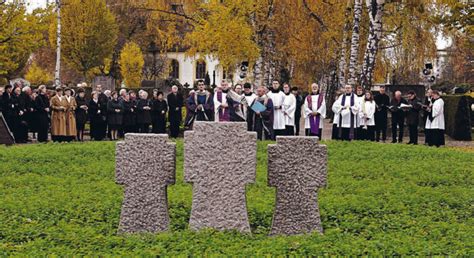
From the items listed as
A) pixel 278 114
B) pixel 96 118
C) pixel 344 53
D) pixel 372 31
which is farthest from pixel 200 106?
pixel 344 53

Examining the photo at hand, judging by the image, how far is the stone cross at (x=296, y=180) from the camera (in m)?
8.46

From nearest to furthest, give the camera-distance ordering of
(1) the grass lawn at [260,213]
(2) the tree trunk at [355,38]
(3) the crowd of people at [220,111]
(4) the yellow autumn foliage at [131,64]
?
1. (1) the grass lawn at [260,213]
2. (3) the crowd of people at [220,111]
3. (2) the tree trunk at [355,38]
4. (4) the yellow autumn foliage at [131,64]

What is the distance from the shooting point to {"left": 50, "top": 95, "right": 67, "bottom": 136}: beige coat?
21405 millimetres

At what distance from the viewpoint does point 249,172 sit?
843 centimetres

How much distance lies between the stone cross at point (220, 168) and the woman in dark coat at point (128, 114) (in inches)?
585

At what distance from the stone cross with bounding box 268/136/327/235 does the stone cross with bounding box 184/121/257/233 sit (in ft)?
1.03

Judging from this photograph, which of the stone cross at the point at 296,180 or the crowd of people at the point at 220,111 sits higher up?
the crowd of people at the point at 220,111

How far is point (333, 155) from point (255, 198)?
597 cm

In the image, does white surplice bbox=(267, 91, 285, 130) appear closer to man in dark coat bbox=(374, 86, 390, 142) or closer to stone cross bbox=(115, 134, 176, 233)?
man in dark coat bbox=(374, 86, 390, 142)

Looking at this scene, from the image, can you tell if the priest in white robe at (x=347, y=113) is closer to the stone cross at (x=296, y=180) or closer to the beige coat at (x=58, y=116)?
the beige coat at (x=58, y=116)

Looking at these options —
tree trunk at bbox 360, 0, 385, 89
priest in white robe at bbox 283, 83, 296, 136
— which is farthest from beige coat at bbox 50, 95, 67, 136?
tree trunk at bbox 360, 0, 385, 89

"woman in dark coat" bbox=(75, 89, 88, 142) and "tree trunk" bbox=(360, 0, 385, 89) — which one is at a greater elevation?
"tree trunk" bbox=(360, 0, 385, 89)

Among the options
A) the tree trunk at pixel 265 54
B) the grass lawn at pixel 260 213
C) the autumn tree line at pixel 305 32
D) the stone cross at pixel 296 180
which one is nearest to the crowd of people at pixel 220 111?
the autumn tree line at pixel 305 32

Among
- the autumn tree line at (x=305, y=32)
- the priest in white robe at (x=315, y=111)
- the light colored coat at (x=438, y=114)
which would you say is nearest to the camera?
the priest in white robe at (x=315, y=111)
